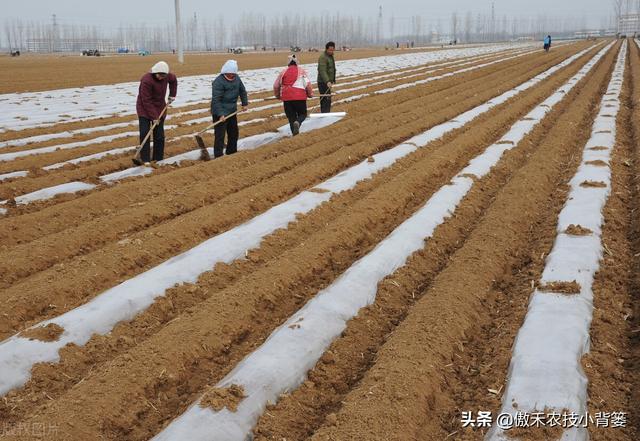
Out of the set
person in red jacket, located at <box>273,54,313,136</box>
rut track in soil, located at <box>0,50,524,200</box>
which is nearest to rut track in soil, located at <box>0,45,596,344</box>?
rut track in soil, located at <box>0,50,524,200</box>

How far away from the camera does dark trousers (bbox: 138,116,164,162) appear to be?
837 centimetres

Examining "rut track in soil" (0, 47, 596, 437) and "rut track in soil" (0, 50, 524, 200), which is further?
"rut track in soil" (0, 50, 524, 200)

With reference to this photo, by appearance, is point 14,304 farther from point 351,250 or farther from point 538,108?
point 538,108

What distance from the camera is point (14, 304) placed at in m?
4.09

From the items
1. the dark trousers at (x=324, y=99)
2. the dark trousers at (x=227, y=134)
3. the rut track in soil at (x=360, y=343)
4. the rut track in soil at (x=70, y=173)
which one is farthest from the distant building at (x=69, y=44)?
the rut track in soil at (x=360, y=343)

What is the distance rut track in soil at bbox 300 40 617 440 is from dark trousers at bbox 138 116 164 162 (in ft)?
15.6

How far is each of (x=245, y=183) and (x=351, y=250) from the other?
242 centimetres

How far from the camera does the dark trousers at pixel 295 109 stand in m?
10.2

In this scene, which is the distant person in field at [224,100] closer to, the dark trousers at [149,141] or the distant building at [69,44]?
the dark trousers at [149,141]

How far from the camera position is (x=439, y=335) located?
12.0 feet

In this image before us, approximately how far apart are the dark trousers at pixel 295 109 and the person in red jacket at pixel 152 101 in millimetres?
2170

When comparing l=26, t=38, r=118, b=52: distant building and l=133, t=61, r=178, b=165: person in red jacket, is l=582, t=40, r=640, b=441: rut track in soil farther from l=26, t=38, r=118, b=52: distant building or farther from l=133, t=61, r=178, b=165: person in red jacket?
l=26, t=38, r=118, b=52: distant building

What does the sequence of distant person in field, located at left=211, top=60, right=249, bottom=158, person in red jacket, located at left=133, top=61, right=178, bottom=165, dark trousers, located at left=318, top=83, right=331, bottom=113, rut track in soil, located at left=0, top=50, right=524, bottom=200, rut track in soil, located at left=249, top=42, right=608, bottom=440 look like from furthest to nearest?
dark trousers, located at left=318, top=83, right=331, bottom=113, distant person in field, located at left=211, top=60, right=249, bottom=158, person in red jacket, located at left=133, top=61, right=178, bottom=165, rut track in soil, located at left=0, top=50, right=524, bottom=200, rut track in soil, located at left=249, top=42, right=608, bottom=440

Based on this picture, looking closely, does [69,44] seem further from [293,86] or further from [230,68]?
[230,68]
